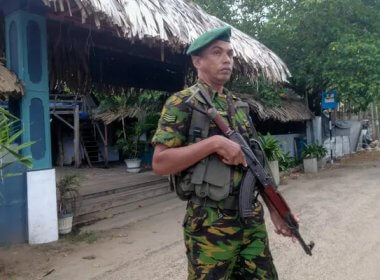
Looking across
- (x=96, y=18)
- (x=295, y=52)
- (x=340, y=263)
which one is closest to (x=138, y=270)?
(x=340, y=263)

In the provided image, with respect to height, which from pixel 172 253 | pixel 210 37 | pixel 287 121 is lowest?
pixel 172 253

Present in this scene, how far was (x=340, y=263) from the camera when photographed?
4.00m

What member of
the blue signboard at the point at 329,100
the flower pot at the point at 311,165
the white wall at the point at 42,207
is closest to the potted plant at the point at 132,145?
the flower pot at the point at 311,165

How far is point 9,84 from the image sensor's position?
463 cm

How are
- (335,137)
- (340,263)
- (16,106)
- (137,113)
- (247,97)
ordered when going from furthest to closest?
(335,137) → (137,113) → (247,97) → (16,106) → (340,263)

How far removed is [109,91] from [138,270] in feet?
18.9

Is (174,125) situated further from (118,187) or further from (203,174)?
(118,187)

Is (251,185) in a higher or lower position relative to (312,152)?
higher

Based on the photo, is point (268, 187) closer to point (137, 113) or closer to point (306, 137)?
point (137, 113)

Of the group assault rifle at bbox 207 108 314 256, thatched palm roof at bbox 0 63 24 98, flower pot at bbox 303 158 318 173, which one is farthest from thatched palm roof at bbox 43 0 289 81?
flower pot at bbox 303 158 318 173

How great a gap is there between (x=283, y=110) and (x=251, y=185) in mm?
11300

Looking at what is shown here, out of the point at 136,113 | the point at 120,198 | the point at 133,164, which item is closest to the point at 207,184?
the point at 120,198

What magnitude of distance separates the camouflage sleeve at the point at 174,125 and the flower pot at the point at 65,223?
377cm

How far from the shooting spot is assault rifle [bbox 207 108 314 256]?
6.36ft
